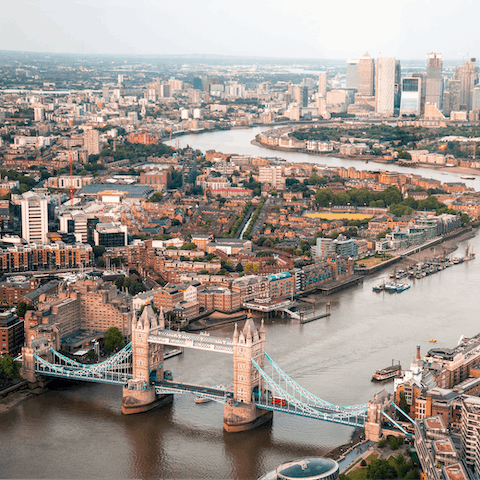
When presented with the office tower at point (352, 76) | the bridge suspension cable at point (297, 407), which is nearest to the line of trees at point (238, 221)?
the bridge suspension cable at point (297, 407)

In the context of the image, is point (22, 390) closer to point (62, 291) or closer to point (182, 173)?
point (62, 291)

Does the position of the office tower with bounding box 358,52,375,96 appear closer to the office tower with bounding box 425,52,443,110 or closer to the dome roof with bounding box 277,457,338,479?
the office tower with bounding box 425,52,443,110

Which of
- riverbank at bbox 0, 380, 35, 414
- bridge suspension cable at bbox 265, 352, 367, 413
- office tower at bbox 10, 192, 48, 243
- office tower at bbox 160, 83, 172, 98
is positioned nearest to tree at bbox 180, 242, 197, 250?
office tower at bbox 10, 192, 48, 243

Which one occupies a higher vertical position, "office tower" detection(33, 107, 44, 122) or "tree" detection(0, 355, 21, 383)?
"office tower" detection(33, 107, 44, 122)

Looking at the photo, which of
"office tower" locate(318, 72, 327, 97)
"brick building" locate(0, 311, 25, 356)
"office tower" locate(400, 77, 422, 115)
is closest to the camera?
"brick building" locate(0, 311, 25, 356)

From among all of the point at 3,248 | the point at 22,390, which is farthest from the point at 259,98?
the point at 22,390
